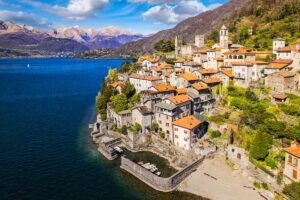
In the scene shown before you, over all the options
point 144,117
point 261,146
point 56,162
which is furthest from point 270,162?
point 56,162

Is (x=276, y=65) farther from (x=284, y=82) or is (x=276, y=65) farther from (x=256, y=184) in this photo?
(x=256, y=184)

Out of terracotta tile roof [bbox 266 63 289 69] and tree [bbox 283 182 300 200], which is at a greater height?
terracotta tile roof [bbox 266 63 289 69]

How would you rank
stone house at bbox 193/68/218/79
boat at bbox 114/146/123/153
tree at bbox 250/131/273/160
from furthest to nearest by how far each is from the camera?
stone house at bbox 193/68/218/79 → boat at bbox 114/146/123/153 → tree at bbox 250/131/273/160

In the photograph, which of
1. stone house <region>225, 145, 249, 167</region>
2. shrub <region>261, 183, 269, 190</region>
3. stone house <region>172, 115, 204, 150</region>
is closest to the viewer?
shrub <region>261, 183, 269, 190</region>

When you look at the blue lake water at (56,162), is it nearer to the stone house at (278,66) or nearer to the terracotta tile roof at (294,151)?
the terracotta tile roof at (294,151)

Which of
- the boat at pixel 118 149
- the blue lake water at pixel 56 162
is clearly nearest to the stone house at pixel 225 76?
the boat at pixel 118 149

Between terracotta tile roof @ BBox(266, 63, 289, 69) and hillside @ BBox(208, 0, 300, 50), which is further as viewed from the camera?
hillside @ BBox(208, 0, 300, 50)

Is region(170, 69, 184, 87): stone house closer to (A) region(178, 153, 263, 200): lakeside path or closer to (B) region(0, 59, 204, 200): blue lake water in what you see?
(B) region(0, 59, 204, 200): blue lake water

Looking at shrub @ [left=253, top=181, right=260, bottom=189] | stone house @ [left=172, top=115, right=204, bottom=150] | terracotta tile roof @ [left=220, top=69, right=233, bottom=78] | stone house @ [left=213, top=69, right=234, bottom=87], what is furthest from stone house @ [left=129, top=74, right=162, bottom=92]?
shrub @ [left=253, top=181, right=260, bottom=189]
